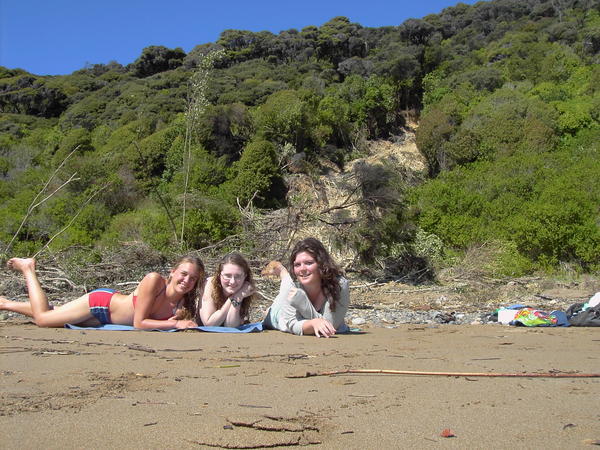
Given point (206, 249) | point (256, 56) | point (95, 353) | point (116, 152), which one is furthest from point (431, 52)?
point (95, 353)

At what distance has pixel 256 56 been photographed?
158 feet

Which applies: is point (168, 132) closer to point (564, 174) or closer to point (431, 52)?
point (564, 174)

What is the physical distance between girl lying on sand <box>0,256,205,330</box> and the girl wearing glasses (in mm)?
127

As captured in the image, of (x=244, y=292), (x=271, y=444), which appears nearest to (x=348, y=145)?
(x=244, y=292)

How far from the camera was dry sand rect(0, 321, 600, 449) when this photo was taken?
1818 millimetres

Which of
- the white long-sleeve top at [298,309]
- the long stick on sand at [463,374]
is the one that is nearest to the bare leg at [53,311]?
Answer: the white long-sleeve top at [298,309]

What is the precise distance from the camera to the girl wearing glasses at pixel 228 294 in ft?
16.2

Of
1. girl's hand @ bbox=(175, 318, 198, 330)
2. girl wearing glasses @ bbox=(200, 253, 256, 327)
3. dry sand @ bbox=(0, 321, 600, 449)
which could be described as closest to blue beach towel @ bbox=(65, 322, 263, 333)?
girl's hand @ bbox=(175, 318, 198, 330)

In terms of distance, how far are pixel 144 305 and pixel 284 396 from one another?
2.78 m

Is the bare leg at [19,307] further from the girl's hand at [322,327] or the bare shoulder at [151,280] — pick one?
the girl's hand at [322,327]

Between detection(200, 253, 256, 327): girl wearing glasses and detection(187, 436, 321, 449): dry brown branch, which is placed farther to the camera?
detection(200, 253, 256, 327): girl wearing glasses

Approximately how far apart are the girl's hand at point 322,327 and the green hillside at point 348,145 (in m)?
5.60

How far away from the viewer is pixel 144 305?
4.85 meters

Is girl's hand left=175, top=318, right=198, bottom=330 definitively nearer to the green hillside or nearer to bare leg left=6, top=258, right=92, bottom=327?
bare leg left=6, top=258, right=92, bottom=327
